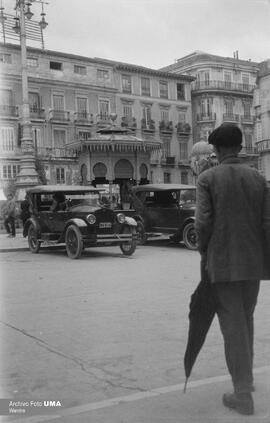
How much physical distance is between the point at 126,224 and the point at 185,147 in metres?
36.8

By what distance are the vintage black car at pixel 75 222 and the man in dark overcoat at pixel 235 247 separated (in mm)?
8578

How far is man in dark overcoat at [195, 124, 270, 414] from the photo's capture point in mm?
3018

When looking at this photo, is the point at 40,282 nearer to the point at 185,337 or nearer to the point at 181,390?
the point at 185,337

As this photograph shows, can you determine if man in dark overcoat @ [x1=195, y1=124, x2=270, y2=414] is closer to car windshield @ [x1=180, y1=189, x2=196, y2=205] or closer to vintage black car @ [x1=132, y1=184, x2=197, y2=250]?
vintage black car @ [x1=132, y1=184, x2=197, y2=250]

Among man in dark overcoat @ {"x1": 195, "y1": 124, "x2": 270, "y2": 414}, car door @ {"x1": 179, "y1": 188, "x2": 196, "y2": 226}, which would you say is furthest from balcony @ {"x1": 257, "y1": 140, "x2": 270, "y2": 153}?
car door @ {"x1": 179, "y1": 188, "x2": 196, "y2": 226}

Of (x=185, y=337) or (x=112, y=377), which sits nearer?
(x=112, y=377)

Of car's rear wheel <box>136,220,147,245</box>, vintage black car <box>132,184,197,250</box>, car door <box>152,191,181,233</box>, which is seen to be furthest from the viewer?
car's rear wheel <box>136,220,147,245</box>

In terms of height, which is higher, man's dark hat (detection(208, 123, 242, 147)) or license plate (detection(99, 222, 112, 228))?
man's dark hat (detection(208, 123, 242, 147))

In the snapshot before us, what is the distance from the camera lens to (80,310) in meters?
6.11

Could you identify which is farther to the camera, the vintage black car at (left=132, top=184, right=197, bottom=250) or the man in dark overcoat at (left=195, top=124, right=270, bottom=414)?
the vintage black car at (left=132, top=184, right=197, bottom=250)

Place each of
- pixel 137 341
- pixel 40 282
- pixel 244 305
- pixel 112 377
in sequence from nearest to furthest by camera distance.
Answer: pixel 244 305 < pixel 112 377 < pixel 137 341 < pixel 40 282

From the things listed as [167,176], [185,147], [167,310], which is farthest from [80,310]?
[185,147]

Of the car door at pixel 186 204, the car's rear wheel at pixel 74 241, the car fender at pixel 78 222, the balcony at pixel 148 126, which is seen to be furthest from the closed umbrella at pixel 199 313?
the balcony at pixel 148 126

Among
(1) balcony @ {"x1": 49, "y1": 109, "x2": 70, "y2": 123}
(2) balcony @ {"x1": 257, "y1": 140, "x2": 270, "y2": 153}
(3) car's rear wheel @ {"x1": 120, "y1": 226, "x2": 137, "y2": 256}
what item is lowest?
(3) car's rear wheel @ {"x1": 120, "y1": 226, "x2": 137, "y2": 256}
